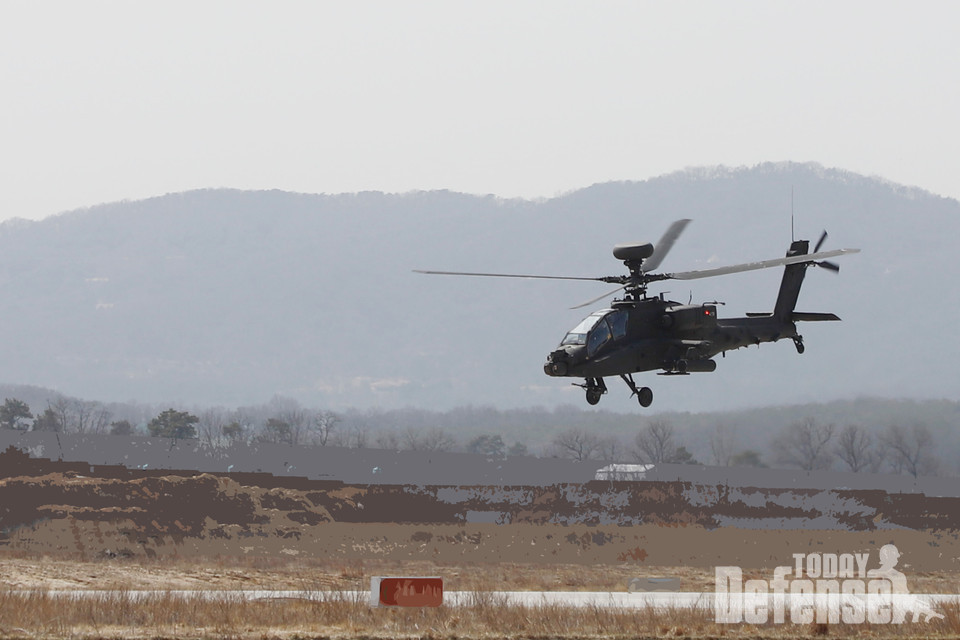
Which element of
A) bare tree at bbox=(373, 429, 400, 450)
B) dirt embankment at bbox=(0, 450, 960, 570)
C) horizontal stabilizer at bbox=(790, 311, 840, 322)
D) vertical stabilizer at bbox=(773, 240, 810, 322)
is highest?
vertical stabilizer at bbox=(773, 240, 810, 322)

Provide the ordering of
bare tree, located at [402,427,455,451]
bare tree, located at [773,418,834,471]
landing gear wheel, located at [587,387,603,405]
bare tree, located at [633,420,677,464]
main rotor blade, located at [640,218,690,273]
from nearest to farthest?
landing gear wheel, located at [587,387,603,405], main rotor blade, located at [640,218,690,273], bare tree, located at [773,418,834,471], bare tree, located at [633,420,677,464], bare tree, located at [402,427,455,451]

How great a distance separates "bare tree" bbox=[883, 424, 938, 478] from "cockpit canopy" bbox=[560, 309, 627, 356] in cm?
9502

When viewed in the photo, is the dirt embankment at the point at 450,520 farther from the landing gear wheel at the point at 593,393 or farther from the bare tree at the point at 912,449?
the bare tree at the point at 912,449

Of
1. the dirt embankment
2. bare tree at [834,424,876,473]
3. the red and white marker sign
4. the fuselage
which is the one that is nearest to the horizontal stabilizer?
the fuselage

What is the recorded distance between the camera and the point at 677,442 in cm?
16138

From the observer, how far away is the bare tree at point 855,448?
128250 mm

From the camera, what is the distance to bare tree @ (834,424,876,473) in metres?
128

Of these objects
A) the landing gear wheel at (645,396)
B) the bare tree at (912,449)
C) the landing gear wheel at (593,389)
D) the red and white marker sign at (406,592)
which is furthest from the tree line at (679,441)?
the red and white marker sign at (406,592)

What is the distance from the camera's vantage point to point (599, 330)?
33094 millimetres

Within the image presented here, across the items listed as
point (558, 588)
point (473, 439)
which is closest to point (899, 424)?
point (473, 439)

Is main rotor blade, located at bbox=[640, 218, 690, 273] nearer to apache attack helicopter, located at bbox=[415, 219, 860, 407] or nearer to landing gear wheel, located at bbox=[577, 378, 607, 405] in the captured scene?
apache attack helicopter, located at bbox=[415, 219, 860, 407]

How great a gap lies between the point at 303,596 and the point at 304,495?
34.9 metres

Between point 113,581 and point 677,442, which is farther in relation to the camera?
point 677,442

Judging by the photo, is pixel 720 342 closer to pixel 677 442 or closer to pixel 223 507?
pixel 223 507
